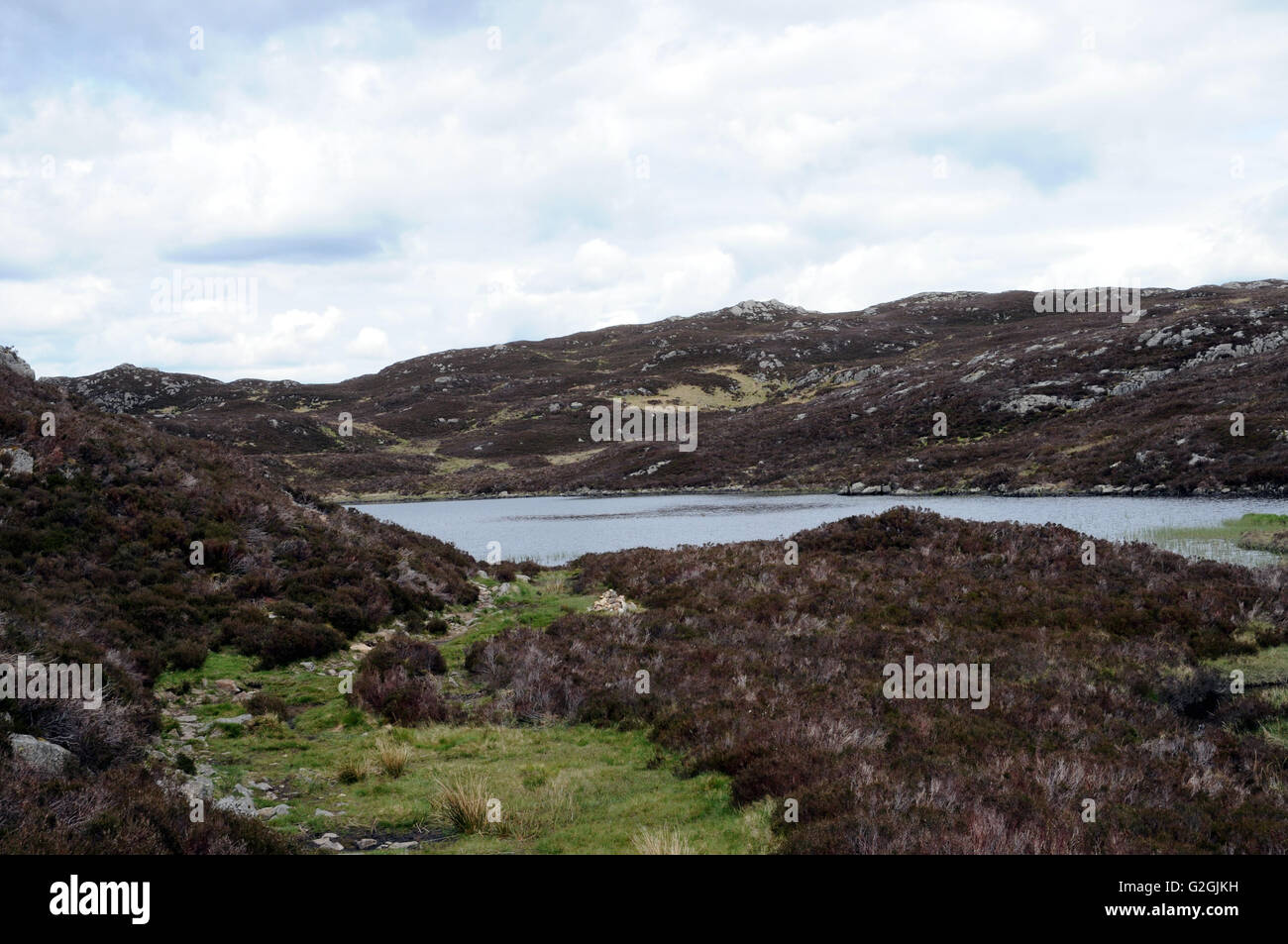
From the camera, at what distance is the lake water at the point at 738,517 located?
103 ft

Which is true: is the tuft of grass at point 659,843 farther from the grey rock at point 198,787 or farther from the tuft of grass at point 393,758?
the grey rock at point 198,787

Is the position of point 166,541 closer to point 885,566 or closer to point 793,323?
point 885,566

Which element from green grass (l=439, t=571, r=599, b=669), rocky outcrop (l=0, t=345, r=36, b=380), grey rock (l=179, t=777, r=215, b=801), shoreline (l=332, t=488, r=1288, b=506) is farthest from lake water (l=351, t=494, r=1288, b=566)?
grey rock (l=179, t=777, r=215, b=801)

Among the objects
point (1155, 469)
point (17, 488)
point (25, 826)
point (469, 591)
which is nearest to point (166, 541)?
point (17, 488)

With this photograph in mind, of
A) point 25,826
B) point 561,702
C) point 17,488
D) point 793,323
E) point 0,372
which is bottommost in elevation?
point 561,702

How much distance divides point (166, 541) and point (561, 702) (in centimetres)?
1117

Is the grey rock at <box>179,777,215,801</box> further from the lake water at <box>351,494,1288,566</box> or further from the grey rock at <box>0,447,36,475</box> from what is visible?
the lake water at <box>351,494,1288,566</box>

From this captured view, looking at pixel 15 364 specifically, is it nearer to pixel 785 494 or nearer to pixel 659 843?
pixel 659 843

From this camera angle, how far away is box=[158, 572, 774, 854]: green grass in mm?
7914

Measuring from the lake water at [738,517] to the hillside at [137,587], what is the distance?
15611 millimetres

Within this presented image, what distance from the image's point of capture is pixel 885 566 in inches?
896

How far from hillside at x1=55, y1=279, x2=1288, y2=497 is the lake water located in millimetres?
4863

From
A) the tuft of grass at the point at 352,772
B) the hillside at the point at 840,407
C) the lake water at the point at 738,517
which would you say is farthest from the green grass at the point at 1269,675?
the hillside at the point at 840,407
